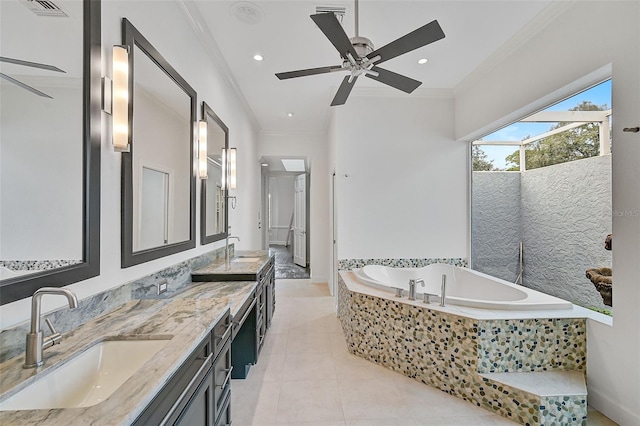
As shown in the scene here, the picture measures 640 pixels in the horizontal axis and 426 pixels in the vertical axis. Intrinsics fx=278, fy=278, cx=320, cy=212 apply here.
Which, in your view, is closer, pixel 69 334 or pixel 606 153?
pixel 69 334

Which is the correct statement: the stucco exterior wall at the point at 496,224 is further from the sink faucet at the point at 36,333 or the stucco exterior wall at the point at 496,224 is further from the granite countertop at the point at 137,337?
the sink faucet at the point at 36,333

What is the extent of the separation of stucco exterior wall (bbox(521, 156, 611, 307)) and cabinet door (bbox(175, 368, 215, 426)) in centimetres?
284

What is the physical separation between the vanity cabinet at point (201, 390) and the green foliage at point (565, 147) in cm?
311

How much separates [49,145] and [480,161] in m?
4.30

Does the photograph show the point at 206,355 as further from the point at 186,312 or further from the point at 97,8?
the point at 97,8

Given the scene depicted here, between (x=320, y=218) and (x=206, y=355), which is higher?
(x=320, y=218)

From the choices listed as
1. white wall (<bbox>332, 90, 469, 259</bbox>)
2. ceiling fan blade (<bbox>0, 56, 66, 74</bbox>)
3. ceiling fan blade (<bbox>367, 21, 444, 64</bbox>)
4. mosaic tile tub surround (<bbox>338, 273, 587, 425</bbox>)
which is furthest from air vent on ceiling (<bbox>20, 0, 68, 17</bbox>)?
white wall (<bbox>332, 90, 469, 259</bbox>)

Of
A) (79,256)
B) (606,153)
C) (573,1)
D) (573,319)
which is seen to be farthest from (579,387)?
(79,256)

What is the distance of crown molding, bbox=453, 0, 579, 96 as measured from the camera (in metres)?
2.28

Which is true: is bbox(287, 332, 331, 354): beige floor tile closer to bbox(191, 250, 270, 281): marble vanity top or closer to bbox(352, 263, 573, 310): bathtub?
bbox(352, 263, 573, 310): bathtub

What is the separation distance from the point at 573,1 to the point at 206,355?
11.4 ft

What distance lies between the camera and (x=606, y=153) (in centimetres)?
218

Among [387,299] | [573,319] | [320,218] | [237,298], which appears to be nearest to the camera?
[237,298]

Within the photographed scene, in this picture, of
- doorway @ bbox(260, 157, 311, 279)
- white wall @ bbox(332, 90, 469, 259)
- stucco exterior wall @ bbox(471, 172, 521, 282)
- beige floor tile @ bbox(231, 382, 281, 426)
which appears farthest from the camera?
doorway @ bbox(260, 157, 311, 279)
